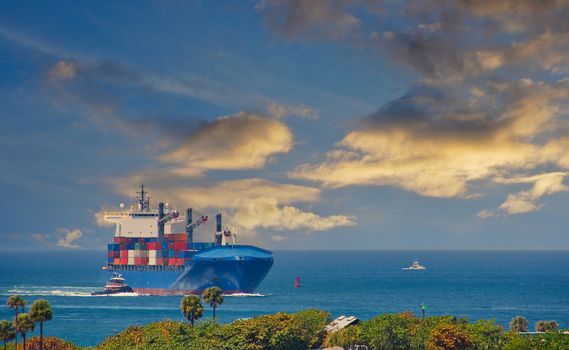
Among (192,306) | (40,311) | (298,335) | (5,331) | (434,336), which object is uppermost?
(40,311)

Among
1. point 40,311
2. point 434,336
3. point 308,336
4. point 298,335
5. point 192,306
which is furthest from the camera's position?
point 192,306

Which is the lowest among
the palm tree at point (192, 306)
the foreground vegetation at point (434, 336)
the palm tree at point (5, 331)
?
the foreground vegetation at point (434, 336)

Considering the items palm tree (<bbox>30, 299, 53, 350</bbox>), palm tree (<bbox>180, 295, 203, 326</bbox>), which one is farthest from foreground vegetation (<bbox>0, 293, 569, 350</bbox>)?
palm tree (<bbox>180, 295, 203, 326</bbox>)

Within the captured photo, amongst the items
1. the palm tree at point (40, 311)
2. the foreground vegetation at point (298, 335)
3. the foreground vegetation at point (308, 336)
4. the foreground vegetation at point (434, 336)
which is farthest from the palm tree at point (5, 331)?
the foreground vegetation at point (434, 336)

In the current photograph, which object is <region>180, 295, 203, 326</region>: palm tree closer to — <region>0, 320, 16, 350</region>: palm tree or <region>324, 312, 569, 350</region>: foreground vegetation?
<region>324, 312, 569, 350</region>: foreground vegetation

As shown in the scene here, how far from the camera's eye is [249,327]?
79.9m

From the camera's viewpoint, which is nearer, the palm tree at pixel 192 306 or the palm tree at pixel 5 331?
the palm tree at pixel 5 331

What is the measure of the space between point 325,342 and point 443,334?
1706cm

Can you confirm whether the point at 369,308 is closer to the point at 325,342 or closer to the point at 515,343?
the point at 325,342

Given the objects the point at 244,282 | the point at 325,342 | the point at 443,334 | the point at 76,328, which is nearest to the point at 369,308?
the point at 244,282

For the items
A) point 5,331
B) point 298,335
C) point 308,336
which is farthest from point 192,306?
point 5,331

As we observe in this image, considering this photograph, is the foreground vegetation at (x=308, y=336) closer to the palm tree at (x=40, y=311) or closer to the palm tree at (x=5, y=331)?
the palm tree at (x=40, y=311)

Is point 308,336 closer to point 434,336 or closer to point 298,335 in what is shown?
point 298,335

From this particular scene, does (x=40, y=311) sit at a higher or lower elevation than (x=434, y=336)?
higher
